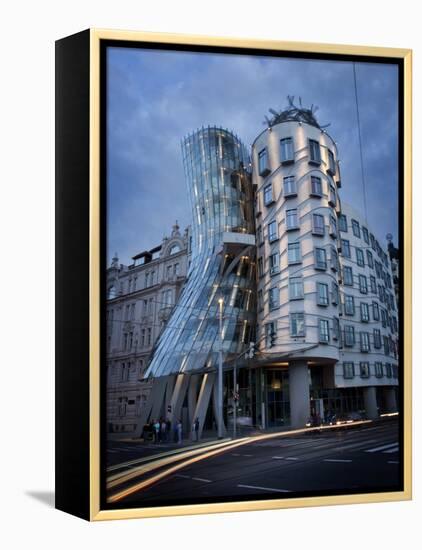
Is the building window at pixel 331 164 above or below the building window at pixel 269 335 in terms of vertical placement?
above

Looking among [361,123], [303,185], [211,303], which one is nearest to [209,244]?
[211,303]

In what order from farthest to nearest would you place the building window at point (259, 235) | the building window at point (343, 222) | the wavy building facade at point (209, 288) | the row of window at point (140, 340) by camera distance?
the building window at point (343, 222), the building window at point (259, 235), the wavy building facade at point (209, 288), the row of window at point (140, 340)

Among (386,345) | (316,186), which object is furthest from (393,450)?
(316,186)

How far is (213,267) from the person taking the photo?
1414cm

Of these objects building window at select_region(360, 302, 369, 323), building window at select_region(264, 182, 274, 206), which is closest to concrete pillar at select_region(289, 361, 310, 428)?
building window at select_region(360, 302, 369, 323)

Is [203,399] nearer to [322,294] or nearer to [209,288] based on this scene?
[209,288]

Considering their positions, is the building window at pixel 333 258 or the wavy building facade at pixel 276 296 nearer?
the wavy building facade at pixel 276 296

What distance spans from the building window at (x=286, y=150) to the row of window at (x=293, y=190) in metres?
0.27

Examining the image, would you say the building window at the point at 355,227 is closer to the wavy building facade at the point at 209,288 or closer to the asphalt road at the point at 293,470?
the wavy building facade at the point at 209,288

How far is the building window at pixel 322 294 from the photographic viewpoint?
1440cm

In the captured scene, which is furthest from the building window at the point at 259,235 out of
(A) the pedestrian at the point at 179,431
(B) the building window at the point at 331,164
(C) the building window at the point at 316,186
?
(A) the pedestrian at the point at 179,431

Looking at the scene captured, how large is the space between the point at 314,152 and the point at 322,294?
7.00ft

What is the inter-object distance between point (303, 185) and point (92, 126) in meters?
3.46

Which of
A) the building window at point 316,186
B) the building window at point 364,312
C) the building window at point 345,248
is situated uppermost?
the building window at point 316,186
